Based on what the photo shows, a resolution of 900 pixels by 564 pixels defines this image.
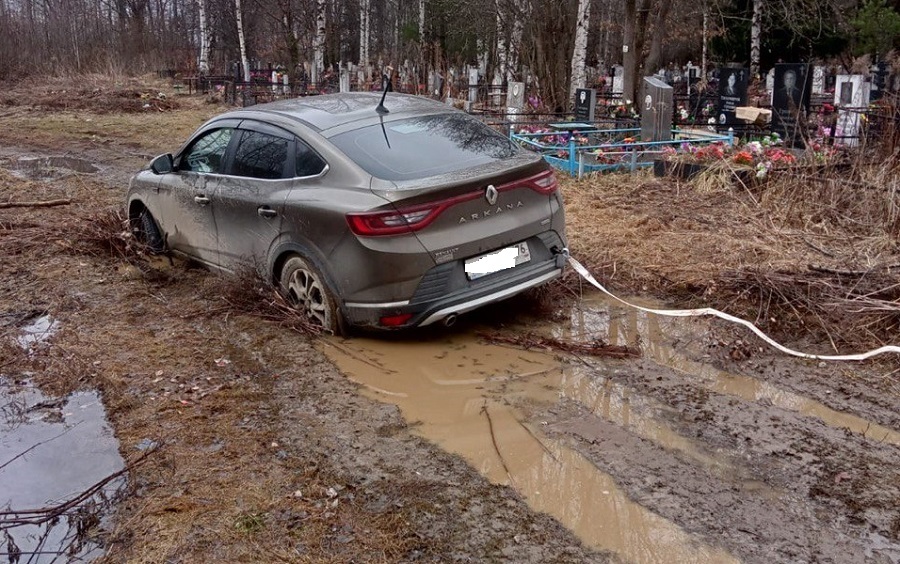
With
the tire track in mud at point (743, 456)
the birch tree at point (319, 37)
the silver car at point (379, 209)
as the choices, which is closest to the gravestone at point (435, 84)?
the birch tree at point (319, 37)

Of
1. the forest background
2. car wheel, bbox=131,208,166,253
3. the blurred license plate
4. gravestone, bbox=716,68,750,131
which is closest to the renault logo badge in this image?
the blurred license plate

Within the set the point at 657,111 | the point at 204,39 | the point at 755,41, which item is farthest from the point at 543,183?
the point at 204,39

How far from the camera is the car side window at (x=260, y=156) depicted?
603cm

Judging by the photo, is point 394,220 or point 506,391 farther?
point 394,220

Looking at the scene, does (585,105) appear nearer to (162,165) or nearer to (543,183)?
(162,165)

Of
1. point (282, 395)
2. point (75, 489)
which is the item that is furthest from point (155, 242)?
point (75, 489)

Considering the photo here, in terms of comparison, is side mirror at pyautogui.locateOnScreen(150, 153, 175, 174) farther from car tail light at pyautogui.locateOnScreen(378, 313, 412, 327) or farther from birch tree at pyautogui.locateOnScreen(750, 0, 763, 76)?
birch tree at pyautogui.locateOnScreen(750, 0, 763, 76)

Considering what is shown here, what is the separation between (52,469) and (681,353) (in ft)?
12.5

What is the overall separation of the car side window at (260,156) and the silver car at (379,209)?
0.01 meters

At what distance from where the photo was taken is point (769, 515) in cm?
358

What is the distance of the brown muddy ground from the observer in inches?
137

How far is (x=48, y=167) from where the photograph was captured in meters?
14.6

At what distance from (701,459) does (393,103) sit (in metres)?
3.60

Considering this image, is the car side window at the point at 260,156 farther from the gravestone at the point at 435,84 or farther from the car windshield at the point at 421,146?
the gravestone at the point at 435,84
